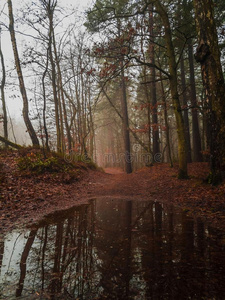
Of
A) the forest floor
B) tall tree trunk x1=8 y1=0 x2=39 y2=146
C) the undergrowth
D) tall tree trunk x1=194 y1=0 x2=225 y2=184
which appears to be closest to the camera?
the forest floor

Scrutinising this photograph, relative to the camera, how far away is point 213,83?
5750 millimetres

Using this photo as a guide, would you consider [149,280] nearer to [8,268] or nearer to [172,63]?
[8,268]

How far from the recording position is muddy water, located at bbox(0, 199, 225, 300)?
1.70 m

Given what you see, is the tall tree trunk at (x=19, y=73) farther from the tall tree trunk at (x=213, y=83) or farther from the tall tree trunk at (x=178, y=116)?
the tall tree trunk at (x=213, y=83)

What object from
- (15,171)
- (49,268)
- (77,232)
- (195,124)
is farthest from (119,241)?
(195,124)

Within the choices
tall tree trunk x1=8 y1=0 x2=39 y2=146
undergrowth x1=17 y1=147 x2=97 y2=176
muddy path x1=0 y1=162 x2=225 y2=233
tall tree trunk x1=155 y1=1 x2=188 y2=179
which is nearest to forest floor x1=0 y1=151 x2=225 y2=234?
muddy path x1=0 y1=162 x2=225 y2=233

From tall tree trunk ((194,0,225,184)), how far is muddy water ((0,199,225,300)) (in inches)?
111

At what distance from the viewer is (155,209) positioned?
481 centimetres

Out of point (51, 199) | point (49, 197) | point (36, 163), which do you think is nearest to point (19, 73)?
point (36, 163)

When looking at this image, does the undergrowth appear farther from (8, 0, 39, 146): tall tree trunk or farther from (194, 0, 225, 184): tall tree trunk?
(194, 0, 225, 184): tall tree trunk

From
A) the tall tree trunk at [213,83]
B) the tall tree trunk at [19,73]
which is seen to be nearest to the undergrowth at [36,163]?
the tall tree trunk at [19,73]

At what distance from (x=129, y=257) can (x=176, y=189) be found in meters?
5.12

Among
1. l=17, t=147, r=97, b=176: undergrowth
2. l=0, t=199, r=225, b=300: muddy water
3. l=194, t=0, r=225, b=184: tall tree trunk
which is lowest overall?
l=0, t=199, r=225, b=300: muddy water

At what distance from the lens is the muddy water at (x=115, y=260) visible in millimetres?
1704
